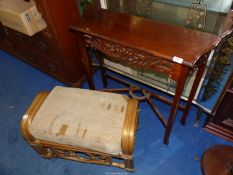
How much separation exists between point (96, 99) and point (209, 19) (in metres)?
0.87

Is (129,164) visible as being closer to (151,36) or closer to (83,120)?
(83,120)

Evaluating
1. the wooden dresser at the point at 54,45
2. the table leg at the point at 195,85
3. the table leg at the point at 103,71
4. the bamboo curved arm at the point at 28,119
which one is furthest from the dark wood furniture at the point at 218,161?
the wooden dresser at the point at 54,45

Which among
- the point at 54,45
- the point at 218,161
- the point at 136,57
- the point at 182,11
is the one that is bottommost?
the point at 218,161

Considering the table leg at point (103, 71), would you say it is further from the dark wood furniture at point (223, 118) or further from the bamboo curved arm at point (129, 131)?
the dark wood furniture at point (223, 118)

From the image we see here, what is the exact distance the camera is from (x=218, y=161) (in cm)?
136

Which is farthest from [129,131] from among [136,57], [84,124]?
[136,57]

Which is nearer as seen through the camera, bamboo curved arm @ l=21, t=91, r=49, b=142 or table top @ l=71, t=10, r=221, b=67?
table top @ l=71, t=10, r=221, b=67

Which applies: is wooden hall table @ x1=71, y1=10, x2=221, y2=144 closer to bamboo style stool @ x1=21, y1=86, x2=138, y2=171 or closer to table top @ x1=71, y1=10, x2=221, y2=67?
table top @ x1=71, y1=10, x2=221, y2=67

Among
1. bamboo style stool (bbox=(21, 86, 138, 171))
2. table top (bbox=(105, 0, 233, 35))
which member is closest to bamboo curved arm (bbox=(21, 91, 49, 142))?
bamboo style stool (bbox=(21, 86, 138, 171))

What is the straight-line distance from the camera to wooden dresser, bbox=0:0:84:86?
1.48 metres

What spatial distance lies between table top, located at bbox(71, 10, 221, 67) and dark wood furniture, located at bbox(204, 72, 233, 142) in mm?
335

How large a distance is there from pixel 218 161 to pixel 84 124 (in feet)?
3.13

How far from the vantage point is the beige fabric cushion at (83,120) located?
43.8 inches

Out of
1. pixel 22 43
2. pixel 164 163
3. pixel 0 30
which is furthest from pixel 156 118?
pixel 0 30
